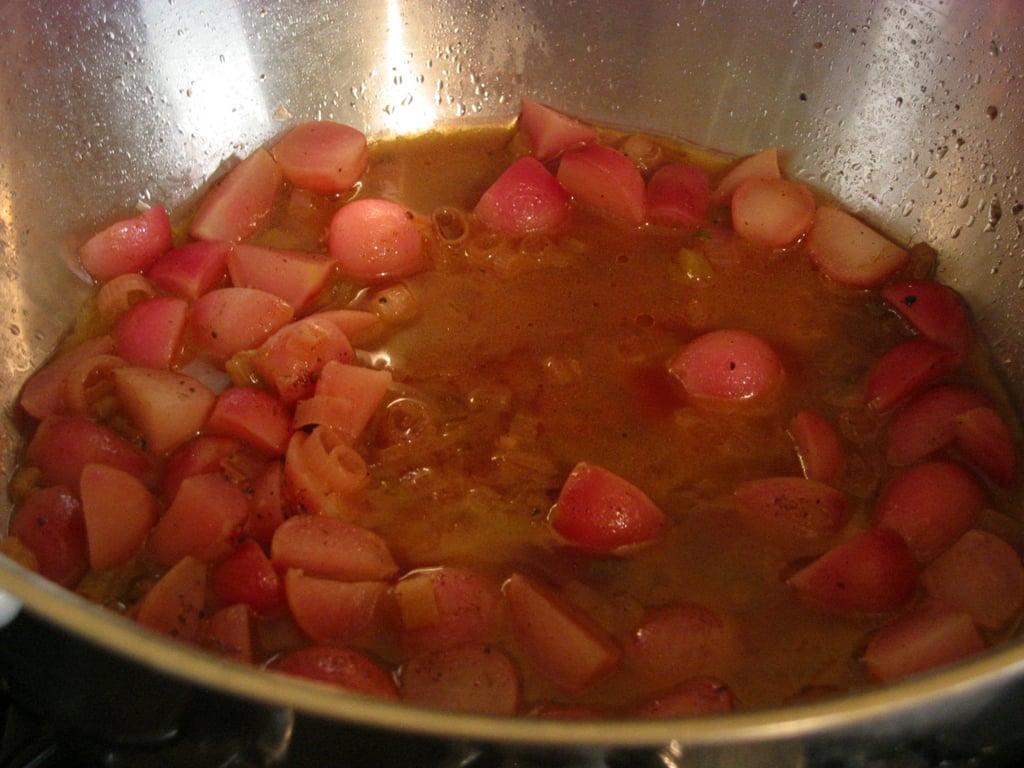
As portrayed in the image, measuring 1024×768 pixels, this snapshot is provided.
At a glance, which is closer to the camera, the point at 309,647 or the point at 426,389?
the point at 309,647

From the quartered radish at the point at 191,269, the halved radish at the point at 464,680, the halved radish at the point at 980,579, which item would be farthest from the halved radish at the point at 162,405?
the halved radish at the point at 980,579

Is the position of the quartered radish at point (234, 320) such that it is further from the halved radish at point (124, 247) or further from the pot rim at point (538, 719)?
the pot rim at point (538, 719)

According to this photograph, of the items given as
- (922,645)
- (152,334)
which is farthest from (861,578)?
(152,334)

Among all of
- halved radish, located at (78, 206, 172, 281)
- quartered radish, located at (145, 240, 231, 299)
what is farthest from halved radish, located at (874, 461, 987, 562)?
halved radish, located at (78, 206, 172, 281)

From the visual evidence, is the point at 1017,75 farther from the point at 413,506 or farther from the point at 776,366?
the point at 413,506

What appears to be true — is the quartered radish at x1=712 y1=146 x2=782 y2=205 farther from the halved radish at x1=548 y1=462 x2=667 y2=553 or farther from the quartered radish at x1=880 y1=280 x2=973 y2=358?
the halved radish at x1=548 y1=462 x2=667 y2=553

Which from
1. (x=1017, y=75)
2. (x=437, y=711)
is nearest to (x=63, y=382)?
(x=437, y=711)
